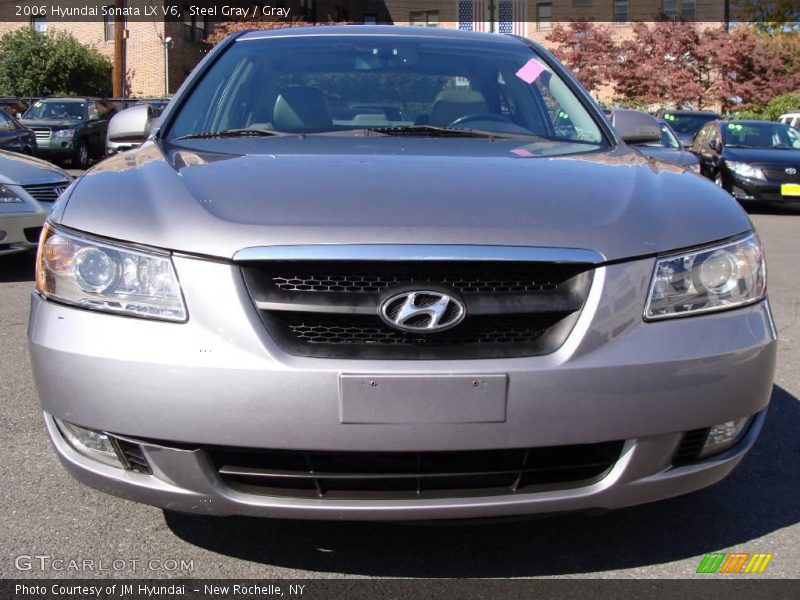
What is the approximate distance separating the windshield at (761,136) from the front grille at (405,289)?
45.5 feet

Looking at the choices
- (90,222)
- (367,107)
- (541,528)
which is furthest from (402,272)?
(367,107)

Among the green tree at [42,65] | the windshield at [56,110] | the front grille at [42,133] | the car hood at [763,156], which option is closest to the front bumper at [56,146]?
the front grille at [42,133]

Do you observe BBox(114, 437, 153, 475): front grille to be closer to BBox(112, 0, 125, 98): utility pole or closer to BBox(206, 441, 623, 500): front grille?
BBox(206, 441, 623, 500): front grille

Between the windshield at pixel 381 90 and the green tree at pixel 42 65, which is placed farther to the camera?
the green tree at pixel 42 65

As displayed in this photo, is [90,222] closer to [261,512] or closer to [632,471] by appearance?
[261,512]

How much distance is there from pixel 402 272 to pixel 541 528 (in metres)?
1.06

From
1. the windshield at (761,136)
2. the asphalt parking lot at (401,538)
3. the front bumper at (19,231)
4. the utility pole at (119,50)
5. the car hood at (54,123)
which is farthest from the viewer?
the utility pole at (119,50)

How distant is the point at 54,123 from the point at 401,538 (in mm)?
20660

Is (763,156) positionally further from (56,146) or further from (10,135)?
(56,146)

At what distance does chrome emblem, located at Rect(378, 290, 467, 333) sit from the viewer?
2229 millimetres

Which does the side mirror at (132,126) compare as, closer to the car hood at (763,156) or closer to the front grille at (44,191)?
the front grille at (44,191)

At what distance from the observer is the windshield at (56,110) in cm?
2191

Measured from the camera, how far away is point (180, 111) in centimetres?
361

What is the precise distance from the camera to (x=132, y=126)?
383 centimetres
